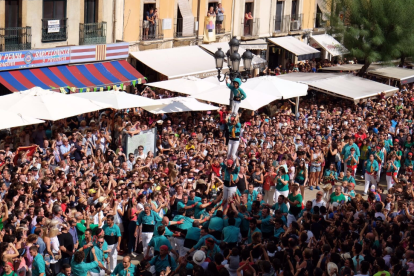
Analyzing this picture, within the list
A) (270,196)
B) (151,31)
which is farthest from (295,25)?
(270,196)

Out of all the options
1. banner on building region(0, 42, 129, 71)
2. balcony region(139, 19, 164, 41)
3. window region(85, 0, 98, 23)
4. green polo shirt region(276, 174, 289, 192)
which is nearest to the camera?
green polo shirt region(276, 174, 289, 192)

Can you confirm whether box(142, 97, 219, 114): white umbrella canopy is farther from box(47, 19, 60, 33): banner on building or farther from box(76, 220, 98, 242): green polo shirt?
box(76, 220, 98, 242): green polo shirt

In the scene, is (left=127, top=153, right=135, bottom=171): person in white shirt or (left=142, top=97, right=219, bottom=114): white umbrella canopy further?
(left=142, top=97, right=219, bottom=114): white umbrella canopy

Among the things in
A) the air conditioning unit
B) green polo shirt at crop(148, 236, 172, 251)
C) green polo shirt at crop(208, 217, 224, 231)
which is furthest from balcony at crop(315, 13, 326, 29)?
green polo shirt at crop(148, 236, 172, 251)

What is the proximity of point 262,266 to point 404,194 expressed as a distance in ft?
21.3

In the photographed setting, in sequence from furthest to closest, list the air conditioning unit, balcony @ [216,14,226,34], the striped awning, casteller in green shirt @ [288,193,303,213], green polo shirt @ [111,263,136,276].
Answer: the air conditioning unit < balcony @ [216,14,226,34] < the striped awning < casteller in green shirt @ [288,193,303,213] < green polo shirt @ [111,263,136,276]

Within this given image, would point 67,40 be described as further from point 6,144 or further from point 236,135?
point 236,135

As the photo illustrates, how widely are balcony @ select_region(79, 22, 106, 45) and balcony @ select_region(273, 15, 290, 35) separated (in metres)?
12.6

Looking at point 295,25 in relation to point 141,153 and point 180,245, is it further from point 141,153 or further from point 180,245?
point 180,245

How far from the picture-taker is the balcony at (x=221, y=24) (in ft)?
109

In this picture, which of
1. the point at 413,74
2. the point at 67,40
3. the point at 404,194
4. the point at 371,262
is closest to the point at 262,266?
the point at 371,262

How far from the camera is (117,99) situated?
20.5m

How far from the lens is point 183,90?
23938 millimetres

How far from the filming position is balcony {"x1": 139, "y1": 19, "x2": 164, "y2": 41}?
29031mm
